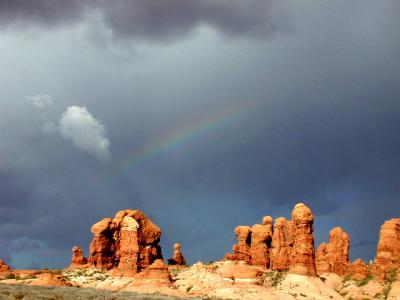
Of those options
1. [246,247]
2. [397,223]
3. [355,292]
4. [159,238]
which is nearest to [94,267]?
[159,238]

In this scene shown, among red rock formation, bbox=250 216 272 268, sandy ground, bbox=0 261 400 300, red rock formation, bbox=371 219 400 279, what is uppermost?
red rock formation, bbox=250 216 272 268

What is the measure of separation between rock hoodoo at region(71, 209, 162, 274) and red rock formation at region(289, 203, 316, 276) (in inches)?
1430

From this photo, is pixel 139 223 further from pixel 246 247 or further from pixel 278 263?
pixel 278 263

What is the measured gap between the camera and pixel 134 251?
126 m

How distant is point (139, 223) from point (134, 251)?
10.8m

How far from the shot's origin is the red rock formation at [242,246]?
428 feet

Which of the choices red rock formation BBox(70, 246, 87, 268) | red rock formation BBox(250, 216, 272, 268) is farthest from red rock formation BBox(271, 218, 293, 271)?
red rock formation BBox(70, 246, 87, 268)

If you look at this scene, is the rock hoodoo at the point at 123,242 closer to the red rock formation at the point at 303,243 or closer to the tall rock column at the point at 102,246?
the tall rock column at the point at 102,246

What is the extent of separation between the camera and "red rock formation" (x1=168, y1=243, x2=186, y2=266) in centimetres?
15201

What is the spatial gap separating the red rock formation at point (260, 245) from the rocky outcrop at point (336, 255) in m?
12.9

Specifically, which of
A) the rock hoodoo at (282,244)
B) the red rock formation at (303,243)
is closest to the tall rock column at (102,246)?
the rock hoodoo at (282,244)

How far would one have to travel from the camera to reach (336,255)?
128125mm

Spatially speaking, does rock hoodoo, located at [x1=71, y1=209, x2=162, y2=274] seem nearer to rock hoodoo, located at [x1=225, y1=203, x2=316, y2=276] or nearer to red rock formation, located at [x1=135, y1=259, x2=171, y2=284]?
red rock formation, located at [x1=135, y1=259, x2=171, y2=284]

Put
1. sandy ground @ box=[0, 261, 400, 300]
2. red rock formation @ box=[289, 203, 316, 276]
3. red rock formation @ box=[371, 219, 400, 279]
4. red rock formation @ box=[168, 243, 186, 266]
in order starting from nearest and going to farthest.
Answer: sandy ground @ box=[0, 261, 400, 300] < red rock formation @ box=[371, 219, 400, 279] < red rock formation @ box=[289, 203, 316, 276] < red rock formation @ box=[168, 243, 186, 266]
